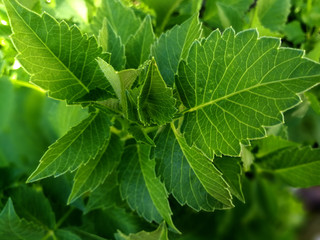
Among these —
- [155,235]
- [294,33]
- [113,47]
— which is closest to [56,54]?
[113,47]

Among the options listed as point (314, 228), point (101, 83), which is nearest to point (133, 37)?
point (101, 83)

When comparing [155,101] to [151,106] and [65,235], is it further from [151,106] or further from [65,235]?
[65,235]

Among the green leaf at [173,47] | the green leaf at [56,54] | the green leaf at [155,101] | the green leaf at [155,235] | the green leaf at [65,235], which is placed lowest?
the green leaf at [65,235]

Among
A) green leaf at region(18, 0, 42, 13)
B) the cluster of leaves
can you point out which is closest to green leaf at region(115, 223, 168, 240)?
the cluster of leaves

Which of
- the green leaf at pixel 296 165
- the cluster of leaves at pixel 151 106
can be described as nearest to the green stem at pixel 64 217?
the cluster of leaves at pixel 151 106

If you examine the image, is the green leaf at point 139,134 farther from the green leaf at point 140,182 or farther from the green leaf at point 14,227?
the green leaf at point 14,227

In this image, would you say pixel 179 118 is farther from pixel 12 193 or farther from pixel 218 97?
pixel 12 193
